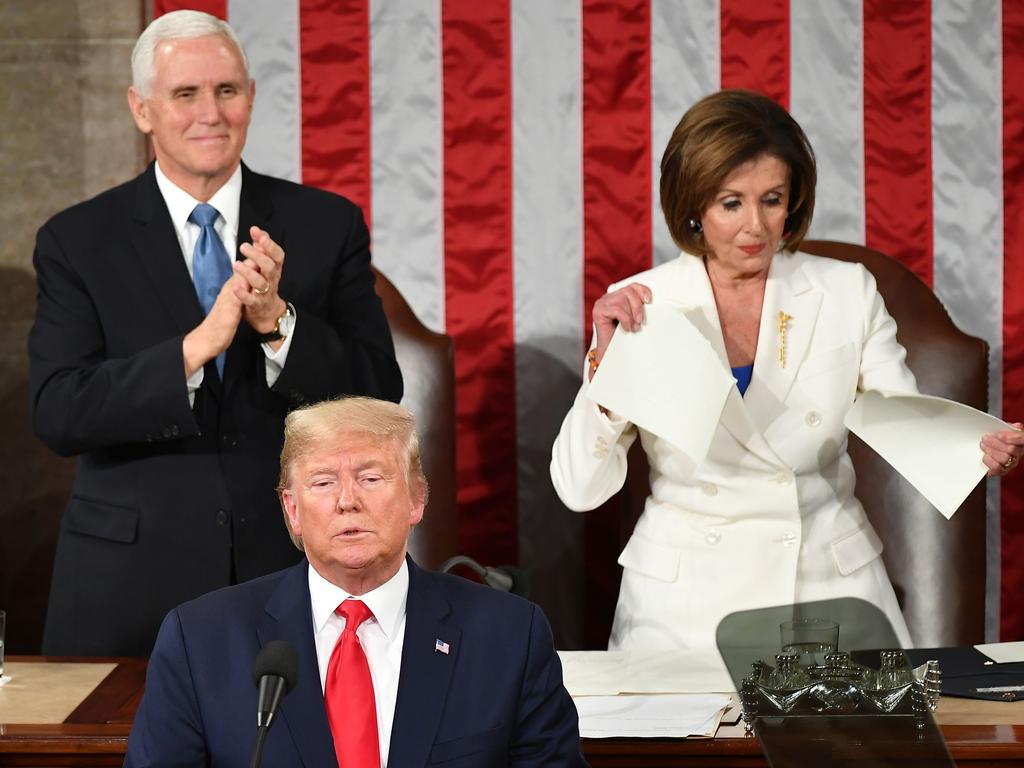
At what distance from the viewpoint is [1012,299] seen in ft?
13.7

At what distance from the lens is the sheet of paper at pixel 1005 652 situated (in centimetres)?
261

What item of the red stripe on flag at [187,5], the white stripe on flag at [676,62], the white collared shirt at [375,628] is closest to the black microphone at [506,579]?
the white collared shirt at [375,628]

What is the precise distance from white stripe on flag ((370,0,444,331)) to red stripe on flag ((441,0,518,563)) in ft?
0.11

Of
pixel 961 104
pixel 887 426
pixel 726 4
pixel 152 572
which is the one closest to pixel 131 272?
pixel 152 572

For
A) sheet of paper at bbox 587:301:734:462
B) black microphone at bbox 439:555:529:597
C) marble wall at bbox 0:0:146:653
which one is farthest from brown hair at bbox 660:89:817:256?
marble wall at bbox 0:0:146:653

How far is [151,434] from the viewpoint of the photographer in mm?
2715

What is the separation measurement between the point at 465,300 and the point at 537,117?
55cm

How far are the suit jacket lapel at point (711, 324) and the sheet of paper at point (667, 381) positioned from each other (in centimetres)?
7

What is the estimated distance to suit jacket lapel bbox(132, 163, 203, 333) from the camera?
2.84 meters

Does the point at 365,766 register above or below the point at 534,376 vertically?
below

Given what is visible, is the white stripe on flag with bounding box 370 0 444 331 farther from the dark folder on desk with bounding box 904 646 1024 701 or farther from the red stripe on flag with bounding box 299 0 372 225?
the dark folder on desk with bounding box 904 646 1024 701

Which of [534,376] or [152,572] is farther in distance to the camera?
[534,376]

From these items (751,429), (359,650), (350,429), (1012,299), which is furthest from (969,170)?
(359,650)

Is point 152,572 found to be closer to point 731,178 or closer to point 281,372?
point 281,372
